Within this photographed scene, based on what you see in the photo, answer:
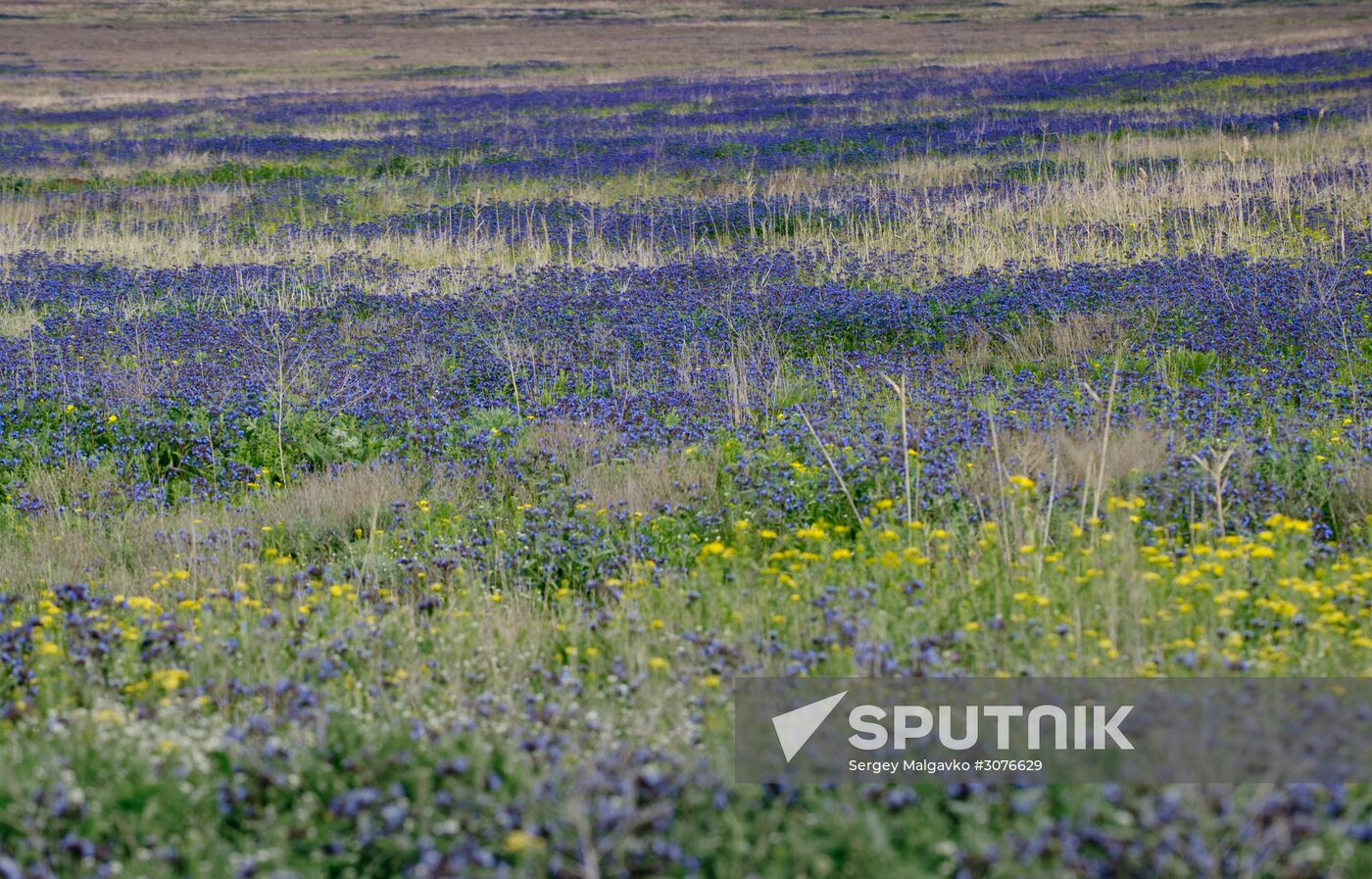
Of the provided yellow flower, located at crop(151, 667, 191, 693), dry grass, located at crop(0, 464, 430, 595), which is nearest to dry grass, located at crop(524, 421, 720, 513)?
dry grass, located at crop(0, 464, 430, 595)

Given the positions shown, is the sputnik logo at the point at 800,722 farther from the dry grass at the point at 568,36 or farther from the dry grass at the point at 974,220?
the dry grass at the point at 568,36

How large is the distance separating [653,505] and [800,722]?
2.44 m

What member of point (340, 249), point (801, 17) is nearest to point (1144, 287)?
point (340, 249)

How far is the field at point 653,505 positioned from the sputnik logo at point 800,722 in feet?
0.57

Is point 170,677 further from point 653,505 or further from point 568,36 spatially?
point 568,36

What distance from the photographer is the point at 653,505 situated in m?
5.44

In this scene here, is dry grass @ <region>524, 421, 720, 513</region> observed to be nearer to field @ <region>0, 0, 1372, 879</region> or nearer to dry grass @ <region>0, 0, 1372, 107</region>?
field @ <region>0, 0, 1372, 879</region>

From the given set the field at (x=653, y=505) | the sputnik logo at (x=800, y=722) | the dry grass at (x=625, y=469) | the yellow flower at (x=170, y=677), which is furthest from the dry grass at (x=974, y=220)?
the yellow flower at (x=170, y=677)

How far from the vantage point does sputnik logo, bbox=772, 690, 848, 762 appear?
2.96 metres

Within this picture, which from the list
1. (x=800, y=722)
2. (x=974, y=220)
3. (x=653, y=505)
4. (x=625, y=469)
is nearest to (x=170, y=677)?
(x=800, y=722)

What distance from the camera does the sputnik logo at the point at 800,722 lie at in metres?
2.96

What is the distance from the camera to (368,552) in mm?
5008

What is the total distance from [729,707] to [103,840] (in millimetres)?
A: 1632

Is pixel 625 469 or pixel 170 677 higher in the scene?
pixel 170 677
